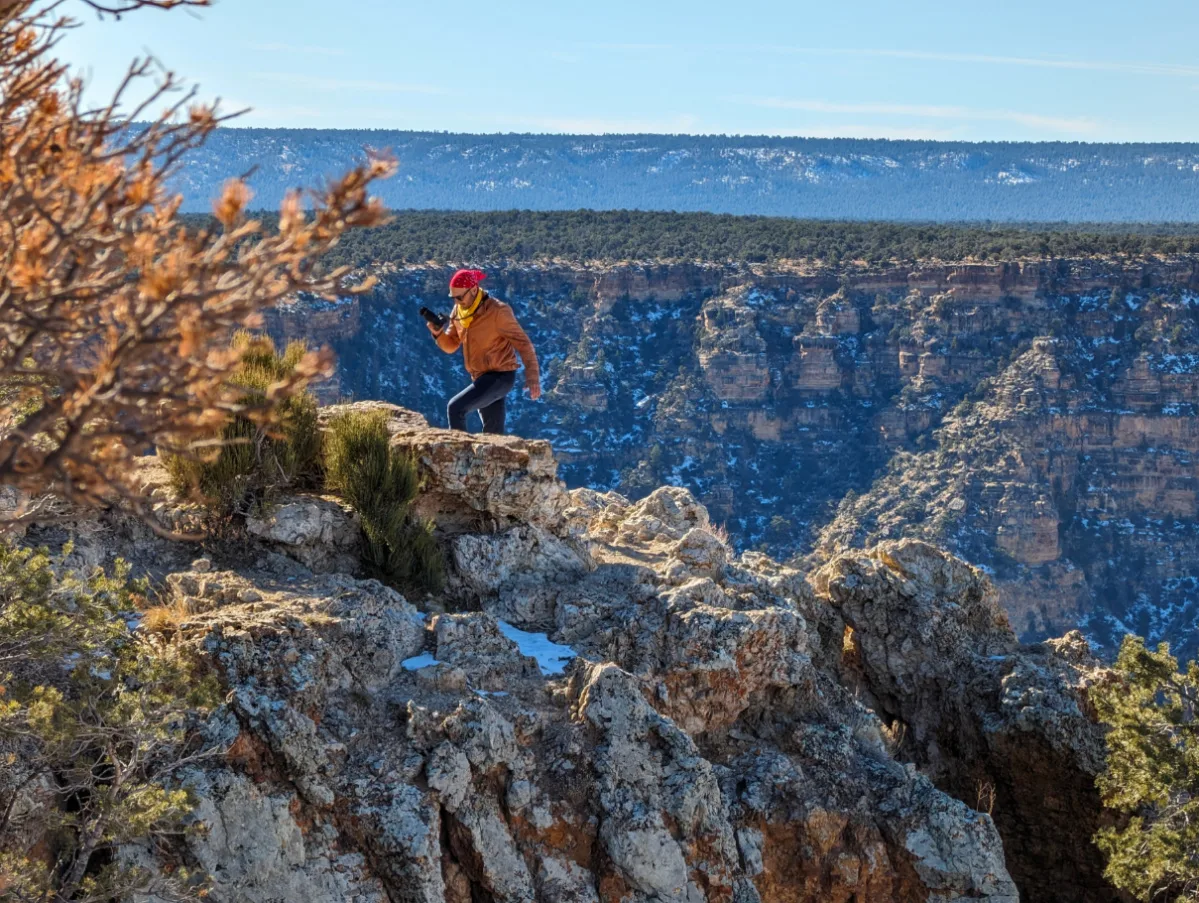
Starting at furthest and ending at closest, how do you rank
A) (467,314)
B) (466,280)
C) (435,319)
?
1. (435,319)
2. (467,314)
3. (466,280)

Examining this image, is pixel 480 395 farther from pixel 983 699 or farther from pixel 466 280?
pixel 983 699

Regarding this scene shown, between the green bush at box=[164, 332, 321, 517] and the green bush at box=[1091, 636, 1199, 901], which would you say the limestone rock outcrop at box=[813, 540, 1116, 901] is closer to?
the green bush at box=[1091, 636, 1199, 901]

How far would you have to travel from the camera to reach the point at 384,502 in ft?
27.1

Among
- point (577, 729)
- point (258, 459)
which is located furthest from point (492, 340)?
point (577, 729)

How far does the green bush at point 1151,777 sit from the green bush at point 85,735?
5571 mm

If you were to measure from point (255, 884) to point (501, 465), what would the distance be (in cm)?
317

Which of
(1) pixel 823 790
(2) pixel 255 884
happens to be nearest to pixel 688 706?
(1) pixel 823 790

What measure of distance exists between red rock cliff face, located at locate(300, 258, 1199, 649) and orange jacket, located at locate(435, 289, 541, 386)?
115ft

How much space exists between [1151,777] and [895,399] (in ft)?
153

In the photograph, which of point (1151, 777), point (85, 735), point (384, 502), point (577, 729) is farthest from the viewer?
point (1151, 777)

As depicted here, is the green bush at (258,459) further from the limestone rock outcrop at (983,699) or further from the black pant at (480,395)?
the limestone rock outcrop at (983,699)

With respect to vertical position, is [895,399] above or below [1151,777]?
below

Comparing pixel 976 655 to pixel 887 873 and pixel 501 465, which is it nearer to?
pixel 887 873

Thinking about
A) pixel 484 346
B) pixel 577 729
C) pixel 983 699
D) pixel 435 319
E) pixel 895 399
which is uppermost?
pixel 435 319
